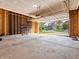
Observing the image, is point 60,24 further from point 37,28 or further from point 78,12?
point 78,12

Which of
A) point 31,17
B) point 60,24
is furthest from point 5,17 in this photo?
point 60,24

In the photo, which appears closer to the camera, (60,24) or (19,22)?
(19,22)

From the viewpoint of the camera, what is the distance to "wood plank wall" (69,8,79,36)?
25.8 ft

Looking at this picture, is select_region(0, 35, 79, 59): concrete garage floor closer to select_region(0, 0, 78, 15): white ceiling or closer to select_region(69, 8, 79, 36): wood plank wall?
select_region(0, 0, 78, 15): white ceiling

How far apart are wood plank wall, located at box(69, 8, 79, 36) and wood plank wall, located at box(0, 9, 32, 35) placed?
4432 mm

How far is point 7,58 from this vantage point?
236 centimetres

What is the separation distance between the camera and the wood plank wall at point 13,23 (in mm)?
8312

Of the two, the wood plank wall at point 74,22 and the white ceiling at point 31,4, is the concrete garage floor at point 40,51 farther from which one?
the wood plank wall at point 74,22

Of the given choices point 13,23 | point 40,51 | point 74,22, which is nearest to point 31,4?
point 13,23

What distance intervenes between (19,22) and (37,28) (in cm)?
288

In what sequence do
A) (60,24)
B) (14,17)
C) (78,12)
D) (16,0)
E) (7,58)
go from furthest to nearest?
(60,24), (14,17), (78,12), (16,0), (7,58)

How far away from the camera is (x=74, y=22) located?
26.2 feet

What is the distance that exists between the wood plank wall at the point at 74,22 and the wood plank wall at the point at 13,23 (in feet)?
14.5

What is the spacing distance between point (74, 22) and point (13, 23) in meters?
5.15
